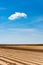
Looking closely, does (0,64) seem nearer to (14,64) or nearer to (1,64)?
(1,64)

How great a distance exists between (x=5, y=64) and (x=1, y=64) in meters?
0.21

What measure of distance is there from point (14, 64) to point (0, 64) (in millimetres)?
676

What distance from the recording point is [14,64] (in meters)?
8.38

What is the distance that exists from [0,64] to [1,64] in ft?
0.18

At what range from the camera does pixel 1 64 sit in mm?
8523

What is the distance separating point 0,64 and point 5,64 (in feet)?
0.86

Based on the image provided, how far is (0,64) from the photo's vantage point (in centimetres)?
855

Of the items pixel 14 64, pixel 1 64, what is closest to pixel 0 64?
pixel 1 64

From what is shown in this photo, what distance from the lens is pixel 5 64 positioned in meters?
8.45
